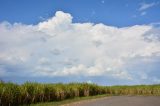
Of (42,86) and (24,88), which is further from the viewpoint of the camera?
(42,86)

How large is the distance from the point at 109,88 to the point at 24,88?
78.6ft

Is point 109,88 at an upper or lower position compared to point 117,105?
upper

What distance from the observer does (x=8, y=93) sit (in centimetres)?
2898

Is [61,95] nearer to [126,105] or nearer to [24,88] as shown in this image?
[24,88]

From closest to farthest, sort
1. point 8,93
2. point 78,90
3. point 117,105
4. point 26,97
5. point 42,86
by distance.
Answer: point 117,105 < point 8,93 < point 26,97 < point 42,86 < point 78,90

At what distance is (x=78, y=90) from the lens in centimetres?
4159

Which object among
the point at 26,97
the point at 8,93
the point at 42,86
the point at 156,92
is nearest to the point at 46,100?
the point at 42,86

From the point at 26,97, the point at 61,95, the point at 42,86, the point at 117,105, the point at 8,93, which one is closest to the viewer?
the point at 117,105

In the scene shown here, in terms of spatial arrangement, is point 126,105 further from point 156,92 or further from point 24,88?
point 156,92

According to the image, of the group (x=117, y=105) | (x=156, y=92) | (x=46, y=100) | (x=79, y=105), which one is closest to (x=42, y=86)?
(x=46, y=100)

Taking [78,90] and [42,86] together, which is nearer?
[42,86]

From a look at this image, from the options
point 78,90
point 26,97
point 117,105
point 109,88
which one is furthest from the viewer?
point 109,88

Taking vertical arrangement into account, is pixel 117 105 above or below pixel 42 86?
below

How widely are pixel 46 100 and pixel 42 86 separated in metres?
1.48
